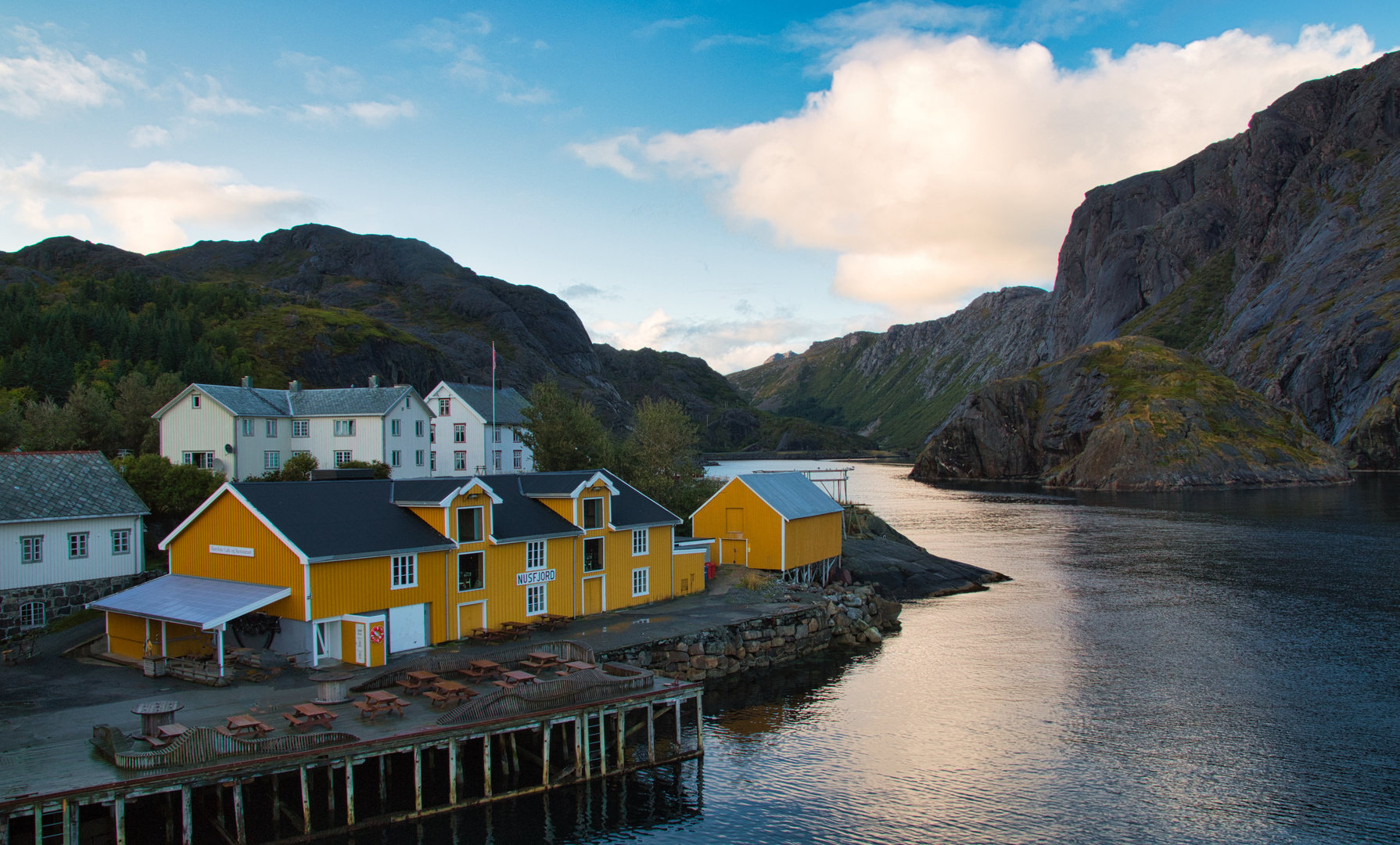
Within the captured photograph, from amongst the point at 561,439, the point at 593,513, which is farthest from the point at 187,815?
the point at 561,439

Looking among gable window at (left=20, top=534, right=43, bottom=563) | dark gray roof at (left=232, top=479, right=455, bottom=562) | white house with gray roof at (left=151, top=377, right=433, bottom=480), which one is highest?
white house with gray roof at (left=151, top=377, right=433, bottom=480)

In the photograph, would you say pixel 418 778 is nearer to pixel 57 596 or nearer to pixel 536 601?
pixel 536 601

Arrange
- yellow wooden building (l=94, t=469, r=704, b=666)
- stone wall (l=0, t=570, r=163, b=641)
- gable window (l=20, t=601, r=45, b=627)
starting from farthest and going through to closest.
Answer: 1. gable window (l=20, t=601, r=45, b=627)
2. stone wall (l=0, t=570, r=163, b=641)
3. yellow wooden building (l=94, t=469, r=704, b=666)

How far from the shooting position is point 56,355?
9869 centimetres

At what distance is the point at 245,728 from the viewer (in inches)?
952

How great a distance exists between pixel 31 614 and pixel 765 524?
3676cm

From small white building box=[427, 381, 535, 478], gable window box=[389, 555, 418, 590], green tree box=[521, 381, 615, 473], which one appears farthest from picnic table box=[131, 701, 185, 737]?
small white building box=[427, 381, 535, 478]

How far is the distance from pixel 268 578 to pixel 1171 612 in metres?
50.0

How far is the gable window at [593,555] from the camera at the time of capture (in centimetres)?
4309

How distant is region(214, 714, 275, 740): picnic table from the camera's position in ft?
78.6

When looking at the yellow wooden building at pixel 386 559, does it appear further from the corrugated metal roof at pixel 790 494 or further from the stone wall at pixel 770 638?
the corrugated metal roof at pixel 790 494

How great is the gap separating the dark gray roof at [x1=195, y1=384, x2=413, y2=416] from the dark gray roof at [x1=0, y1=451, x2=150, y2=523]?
86.4ft

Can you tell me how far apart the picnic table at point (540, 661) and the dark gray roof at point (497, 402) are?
52965mm

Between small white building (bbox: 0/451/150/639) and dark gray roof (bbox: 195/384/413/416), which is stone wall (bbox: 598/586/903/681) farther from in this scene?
dark gray roof (bbox: 195/384/413/416)
